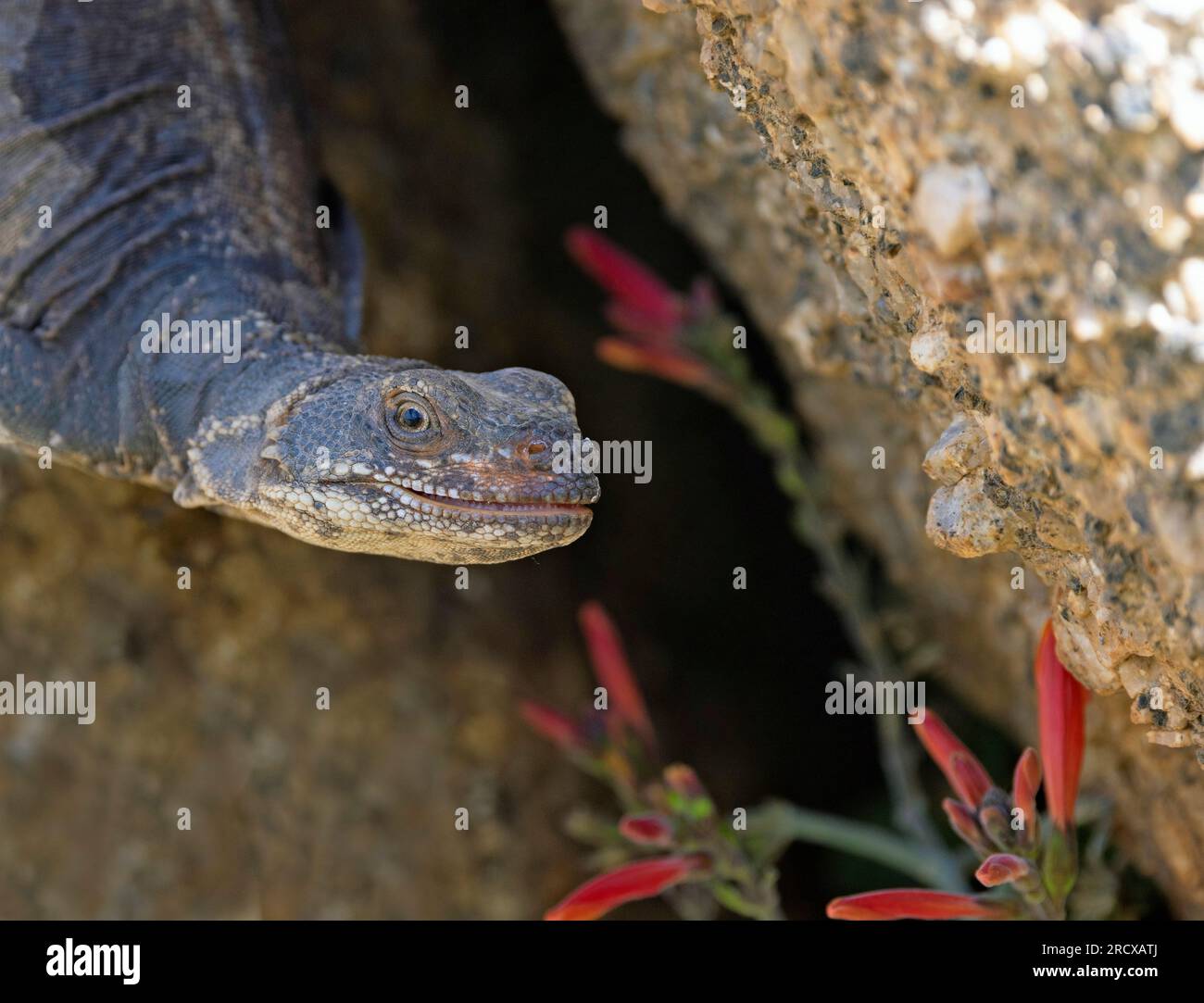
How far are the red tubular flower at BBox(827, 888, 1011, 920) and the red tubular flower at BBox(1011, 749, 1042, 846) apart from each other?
0.19 m

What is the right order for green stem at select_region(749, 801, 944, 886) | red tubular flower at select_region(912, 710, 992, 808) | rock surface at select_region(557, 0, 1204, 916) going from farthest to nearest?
green stem at select_region(749, 801, 944, 886) < red tubular flower at select_region(912, 710, 992, 808) < rock surface at select_region(557, 0, 1204, 916)

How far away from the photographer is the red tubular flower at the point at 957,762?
7.32 feet

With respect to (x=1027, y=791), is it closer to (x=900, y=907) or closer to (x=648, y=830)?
(x=900, y=907)

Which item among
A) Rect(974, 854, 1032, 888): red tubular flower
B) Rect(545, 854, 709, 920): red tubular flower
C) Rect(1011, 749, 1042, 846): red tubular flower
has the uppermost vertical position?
Rect(1011, 749, 1042, 846): red tubular flower

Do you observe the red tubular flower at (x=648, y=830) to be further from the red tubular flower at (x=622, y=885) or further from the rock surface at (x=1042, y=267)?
the rock surface at (x=1042, y=267)

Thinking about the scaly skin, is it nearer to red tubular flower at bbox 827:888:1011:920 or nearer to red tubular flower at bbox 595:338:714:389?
red tubular flower at bbox 827:888:1011:920

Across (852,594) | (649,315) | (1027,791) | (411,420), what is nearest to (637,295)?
(649,315)

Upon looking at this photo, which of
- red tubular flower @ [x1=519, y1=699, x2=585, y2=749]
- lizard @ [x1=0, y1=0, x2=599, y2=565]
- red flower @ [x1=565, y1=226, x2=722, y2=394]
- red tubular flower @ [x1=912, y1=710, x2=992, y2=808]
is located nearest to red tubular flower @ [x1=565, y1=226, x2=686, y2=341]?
red flower @ [x1=565, y1=226, x2=722, y2=394]

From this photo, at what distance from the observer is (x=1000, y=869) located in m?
2.11

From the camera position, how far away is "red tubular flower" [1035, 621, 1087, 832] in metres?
2.17

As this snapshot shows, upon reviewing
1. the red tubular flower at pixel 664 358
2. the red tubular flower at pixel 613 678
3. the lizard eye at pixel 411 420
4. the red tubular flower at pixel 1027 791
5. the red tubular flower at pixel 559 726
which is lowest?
A: the red tubular flower at pixel 1027 791

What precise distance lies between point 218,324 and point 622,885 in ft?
4.66

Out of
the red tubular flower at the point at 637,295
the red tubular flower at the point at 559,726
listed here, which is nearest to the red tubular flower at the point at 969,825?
the red tubular flower at the point at 559,726

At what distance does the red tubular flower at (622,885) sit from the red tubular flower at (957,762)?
0.61 metres
